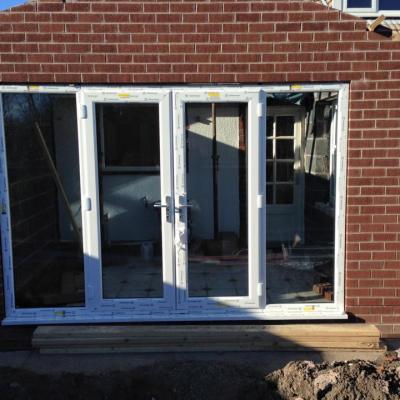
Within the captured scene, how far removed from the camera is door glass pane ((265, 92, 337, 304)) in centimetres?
431

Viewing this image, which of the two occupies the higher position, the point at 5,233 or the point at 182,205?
the point at 182,205

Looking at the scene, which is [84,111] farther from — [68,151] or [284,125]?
[284,125]

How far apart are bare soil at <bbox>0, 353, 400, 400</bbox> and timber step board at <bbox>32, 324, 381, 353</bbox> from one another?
51 centimetres

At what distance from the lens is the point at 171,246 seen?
4301 millimetres

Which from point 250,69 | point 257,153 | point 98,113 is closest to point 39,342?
point 98,113

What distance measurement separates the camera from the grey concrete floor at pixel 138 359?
3.96 metres

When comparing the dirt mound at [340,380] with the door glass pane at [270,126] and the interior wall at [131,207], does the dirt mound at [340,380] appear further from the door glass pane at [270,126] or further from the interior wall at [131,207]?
the door glass pane at [270,126]

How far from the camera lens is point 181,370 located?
3564 mm

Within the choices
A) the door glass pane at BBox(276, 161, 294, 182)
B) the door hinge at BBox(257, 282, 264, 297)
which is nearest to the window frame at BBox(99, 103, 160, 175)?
the door glass pane at BBox(276, 161, 294, 182)

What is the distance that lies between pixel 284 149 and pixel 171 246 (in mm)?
1405

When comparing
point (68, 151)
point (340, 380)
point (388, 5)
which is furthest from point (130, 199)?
point (388, 5)

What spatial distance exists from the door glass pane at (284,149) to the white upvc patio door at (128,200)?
1016mm

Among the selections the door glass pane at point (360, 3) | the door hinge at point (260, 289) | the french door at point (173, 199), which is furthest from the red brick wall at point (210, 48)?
the door glass pane at point (360, 3)

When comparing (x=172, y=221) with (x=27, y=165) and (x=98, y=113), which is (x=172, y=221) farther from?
(x=27, y=165)
